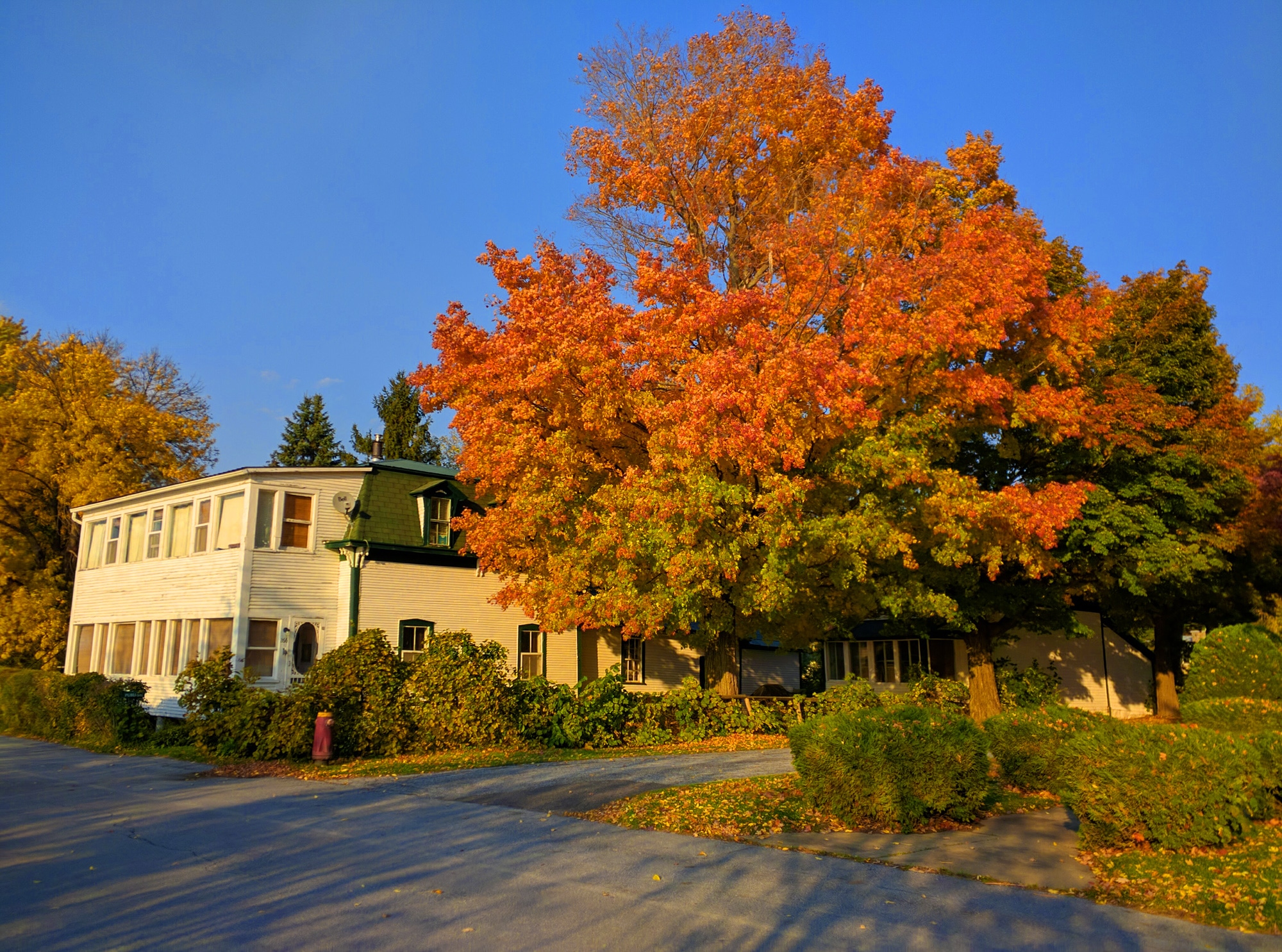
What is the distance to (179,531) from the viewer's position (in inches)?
1021

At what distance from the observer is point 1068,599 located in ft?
89.1

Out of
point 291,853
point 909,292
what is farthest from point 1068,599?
point 291,853

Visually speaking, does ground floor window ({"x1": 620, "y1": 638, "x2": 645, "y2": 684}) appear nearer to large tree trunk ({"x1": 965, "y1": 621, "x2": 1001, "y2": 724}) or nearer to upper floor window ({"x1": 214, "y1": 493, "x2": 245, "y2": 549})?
large tree trunk ({"x1": 965, "y1": 621, "x2": 1001, "y2": 724})

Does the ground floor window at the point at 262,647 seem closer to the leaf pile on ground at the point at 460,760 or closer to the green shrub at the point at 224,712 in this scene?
the green shrub at the point at 224,712

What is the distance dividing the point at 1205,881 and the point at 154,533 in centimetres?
2748

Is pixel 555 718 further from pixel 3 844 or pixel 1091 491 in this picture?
pixel 1091 491

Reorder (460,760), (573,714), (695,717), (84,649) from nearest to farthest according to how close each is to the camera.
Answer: (460,760), (573,714), (695,717), (84,649)

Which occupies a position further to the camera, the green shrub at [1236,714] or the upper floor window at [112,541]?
the upper floor window at [112,541]

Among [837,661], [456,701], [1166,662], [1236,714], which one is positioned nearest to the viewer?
[1236,714]

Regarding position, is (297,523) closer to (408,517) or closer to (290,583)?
(290,583)

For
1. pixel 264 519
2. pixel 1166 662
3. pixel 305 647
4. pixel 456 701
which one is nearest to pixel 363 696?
pixel 456 701

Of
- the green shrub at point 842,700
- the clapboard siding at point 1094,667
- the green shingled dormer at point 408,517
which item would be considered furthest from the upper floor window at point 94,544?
the clapboard siding at point 1094,667

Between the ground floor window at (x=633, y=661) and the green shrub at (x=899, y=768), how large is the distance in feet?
60.7

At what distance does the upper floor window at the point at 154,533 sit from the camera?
87.8ft
